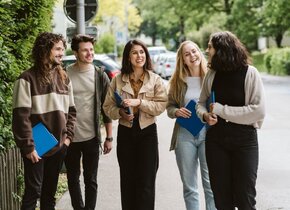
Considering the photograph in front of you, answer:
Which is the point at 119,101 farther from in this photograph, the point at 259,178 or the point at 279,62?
the point at 279,62

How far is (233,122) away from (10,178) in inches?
99.6

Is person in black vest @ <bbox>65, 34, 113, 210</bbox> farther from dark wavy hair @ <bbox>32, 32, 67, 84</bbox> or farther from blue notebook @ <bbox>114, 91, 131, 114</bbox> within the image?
dark wavy hair @ <bbox>32, 32, 67, 84</bbox>

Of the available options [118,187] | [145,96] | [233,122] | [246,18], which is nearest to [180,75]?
[145,96]

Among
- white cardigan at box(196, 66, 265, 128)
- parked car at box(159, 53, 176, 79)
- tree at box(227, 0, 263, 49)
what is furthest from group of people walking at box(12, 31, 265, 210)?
tree at box(227, 0, 263, 49)

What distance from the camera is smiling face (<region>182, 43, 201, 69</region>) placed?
505 centimetres

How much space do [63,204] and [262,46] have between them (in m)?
63.2

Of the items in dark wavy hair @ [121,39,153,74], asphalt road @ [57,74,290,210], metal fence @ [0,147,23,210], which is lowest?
asphalt road @ [57,74,290,210]

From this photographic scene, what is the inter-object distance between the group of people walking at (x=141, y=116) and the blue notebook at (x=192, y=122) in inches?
1.9

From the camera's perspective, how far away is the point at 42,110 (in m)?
4.51

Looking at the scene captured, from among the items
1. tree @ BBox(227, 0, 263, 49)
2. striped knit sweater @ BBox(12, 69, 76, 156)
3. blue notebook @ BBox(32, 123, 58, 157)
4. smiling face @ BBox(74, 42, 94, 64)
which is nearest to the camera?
striped knit sweater @ BBox(12, 69, 76, 156)

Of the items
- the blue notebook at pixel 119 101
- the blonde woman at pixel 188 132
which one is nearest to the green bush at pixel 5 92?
the blue notebook at pixel 119 101

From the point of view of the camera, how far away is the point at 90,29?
8977mm

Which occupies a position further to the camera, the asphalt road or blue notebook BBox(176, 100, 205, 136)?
the asphalt road

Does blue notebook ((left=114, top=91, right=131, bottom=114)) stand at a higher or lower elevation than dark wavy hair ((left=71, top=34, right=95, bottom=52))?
lower
